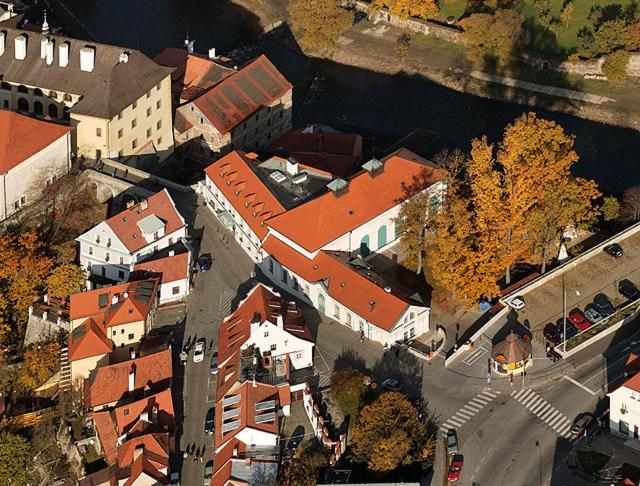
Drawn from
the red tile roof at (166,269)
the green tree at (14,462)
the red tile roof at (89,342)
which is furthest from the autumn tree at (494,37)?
the green tree at (14,462)

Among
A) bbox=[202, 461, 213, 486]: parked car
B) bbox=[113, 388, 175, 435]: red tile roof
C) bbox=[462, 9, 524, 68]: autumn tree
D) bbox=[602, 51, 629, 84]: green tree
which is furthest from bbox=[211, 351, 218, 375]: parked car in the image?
bbox=[602, 51, 629, 84]: green tree

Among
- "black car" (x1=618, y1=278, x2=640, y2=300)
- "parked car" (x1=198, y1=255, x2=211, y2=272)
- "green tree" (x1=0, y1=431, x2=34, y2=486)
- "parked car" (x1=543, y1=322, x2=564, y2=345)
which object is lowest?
"green tree" (x1=0, y1=431, x2=34, y2=486)

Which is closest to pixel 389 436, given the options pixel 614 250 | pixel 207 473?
pixel 207 473

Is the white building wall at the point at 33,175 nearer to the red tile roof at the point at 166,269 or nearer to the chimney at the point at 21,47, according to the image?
the chimney at the point at 21,47

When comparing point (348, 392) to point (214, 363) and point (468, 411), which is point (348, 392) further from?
point (214, 363)

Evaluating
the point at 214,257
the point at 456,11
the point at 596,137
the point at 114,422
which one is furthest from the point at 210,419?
the point at 456,11

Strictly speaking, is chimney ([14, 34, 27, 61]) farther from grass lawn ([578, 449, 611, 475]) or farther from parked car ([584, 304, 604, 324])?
grass lawn ([578, 449, 611, 475])

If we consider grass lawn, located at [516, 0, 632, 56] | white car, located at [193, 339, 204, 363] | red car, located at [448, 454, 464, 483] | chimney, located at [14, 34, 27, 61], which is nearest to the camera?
red car, located at [448, 454, 464, 483]
